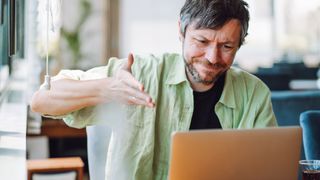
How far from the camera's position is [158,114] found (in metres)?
1.95

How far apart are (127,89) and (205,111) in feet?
1.61

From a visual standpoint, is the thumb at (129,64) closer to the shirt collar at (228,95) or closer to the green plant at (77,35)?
the shirt collar at (228,95)

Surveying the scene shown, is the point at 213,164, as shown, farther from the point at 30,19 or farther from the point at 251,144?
the point at 30,19

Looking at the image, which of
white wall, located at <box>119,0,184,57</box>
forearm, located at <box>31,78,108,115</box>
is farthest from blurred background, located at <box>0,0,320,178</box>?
forearm, located at <box>31,78,108,115</box>

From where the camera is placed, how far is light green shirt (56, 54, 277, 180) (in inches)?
73.9

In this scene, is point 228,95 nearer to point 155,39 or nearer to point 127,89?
point 127,89

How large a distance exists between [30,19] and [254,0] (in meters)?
5.10

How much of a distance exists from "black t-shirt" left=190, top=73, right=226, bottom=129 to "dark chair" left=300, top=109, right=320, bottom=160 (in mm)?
391

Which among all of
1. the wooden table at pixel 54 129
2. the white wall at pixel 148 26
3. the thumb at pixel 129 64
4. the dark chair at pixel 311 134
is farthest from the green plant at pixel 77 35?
the thumb at pixel 129 64

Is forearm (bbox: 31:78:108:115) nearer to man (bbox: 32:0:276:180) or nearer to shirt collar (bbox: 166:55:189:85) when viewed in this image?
man (bbox: 32:0:276:180)

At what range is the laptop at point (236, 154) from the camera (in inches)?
51.1

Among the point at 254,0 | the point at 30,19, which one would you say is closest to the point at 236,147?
the point at 30,19

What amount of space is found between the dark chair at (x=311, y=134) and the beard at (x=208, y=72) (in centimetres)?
42

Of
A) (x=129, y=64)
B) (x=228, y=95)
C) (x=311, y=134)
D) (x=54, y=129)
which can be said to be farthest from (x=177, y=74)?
(x=54, y=129)
